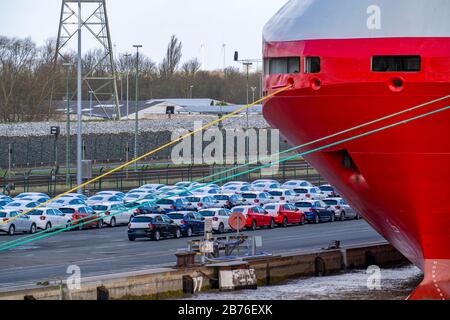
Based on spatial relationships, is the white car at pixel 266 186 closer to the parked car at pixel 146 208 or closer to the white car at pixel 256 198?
the white car at pixel 256 198

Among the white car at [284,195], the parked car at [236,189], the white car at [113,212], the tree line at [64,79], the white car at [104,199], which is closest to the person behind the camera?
the white car at [113,212]

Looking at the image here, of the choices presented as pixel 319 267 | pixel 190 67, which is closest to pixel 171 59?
pixel 190 67

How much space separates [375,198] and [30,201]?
27247 millimetres

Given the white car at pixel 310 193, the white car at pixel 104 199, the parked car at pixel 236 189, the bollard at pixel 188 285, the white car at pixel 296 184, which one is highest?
the white car at pixel 296 184

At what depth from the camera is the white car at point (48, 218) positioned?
4569cm

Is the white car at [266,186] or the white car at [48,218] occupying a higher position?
the white car at [266,186]

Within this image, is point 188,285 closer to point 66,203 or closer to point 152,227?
point 152,227

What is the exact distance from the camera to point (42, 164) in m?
78.4

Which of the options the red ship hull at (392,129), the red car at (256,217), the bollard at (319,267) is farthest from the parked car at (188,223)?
the red ship hull at (392,129)

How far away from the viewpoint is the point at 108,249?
3878 cm

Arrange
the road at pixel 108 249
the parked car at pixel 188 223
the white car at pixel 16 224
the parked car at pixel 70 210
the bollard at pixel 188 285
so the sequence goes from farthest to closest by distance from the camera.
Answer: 1. the parked car at pixel 70 210
2. the parked car at pixel 188 223
3. the white car at pixel 16 224
4. the road at pixel 108 249
5. the bollard at pixel 188 285

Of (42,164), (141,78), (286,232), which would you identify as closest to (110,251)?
(286,232)

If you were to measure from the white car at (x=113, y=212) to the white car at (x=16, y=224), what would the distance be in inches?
139

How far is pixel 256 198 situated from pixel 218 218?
9735 mm
